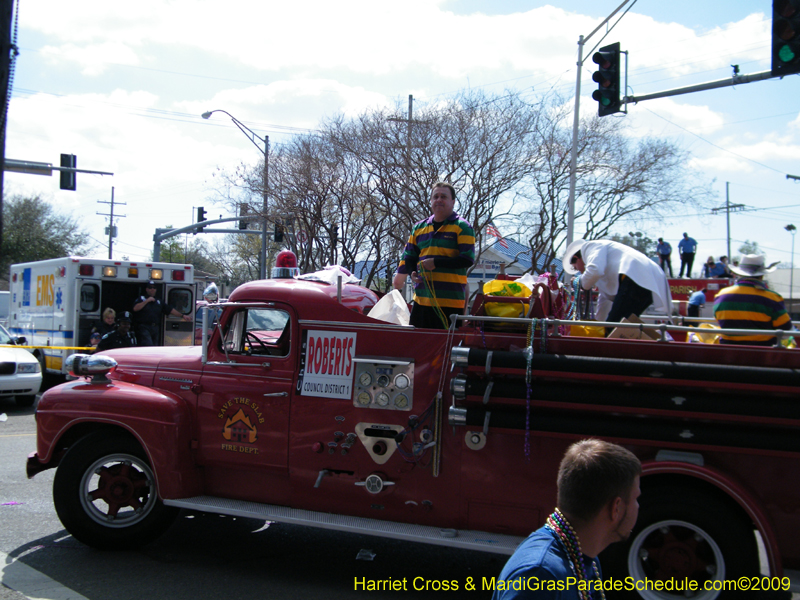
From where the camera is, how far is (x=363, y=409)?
4.49m

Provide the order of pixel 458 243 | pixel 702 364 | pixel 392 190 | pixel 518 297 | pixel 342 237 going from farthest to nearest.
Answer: pixel 342 237 → pixel 392 190 → pixel 458 243 → pixel 518 297 → pixel 702 364

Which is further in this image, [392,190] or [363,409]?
[392,190]

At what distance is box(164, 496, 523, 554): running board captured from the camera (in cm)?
405

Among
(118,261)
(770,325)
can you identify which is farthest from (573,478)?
(118,261)

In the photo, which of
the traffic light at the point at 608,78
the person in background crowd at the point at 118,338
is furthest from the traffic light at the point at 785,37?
the person in background crowd at the point at 118,338

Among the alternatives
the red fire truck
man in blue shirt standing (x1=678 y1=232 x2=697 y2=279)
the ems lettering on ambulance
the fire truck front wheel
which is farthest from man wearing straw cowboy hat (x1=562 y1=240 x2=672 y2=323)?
man in blue shirt standing (x1=678 y1=232 x2=697 y2=279)

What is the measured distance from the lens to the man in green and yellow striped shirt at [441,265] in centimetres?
521

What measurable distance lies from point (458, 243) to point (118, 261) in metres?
9.88

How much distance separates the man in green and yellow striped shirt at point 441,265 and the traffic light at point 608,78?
6.36 m

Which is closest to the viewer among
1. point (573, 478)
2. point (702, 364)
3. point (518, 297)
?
point (573, 478)

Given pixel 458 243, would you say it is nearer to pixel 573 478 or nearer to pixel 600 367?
pixel 600 367

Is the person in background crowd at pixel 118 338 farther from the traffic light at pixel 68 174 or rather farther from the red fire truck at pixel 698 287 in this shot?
the red fire truck at pixel 698 287

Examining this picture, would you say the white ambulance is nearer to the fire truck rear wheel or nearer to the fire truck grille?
the fire truck grille

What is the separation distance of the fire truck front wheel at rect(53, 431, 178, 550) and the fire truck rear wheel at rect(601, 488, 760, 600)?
3300 mm
